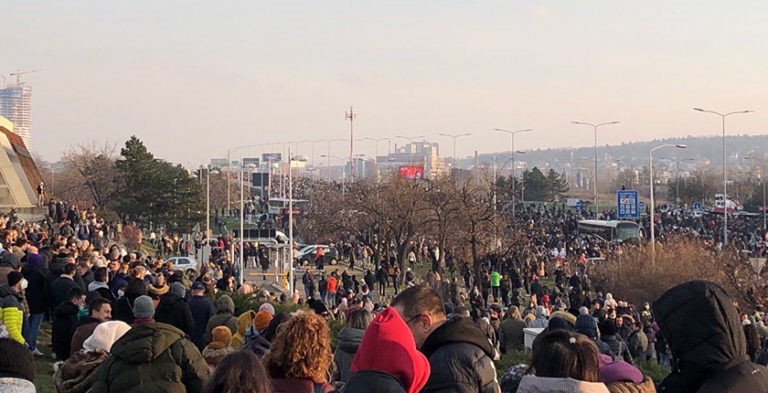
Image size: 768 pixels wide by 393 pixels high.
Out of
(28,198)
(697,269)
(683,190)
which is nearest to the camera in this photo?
(697,269)

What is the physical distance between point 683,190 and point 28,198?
87.3 metres

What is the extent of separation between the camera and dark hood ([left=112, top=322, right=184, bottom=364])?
6.11m

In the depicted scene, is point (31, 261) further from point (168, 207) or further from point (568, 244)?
point (168, 207)

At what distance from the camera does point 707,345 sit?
4.09m

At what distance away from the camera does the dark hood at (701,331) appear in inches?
160

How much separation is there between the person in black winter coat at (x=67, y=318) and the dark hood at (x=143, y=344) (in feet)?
19.6

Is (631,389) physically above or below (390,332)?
below

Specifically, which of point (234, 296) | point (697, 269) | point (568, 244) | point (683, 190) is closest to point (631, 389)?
point (234, 296)

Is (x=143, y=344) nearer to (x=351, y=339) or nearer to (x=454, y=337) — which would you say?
(x=454, y=337)

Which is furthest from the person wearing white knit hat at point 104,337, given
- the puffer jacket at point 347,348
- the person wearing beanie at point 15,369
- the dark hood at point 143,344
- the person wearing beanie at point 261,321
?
the person wearing beanie at point 261,321

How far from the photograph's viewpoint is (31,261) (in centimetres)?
1616

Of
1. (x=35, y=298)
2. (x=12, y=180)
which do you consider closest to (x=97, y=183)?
(x=12, y=180)

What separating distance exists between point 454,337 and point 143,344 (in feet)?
6.32

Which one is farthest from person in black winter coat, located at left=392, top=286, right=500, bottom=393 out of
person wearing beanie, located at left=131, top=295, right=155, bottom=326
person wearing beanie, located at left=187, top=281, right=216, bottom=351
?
person wearing beanie, located at left=187, top=281, right=216, bottom=351
